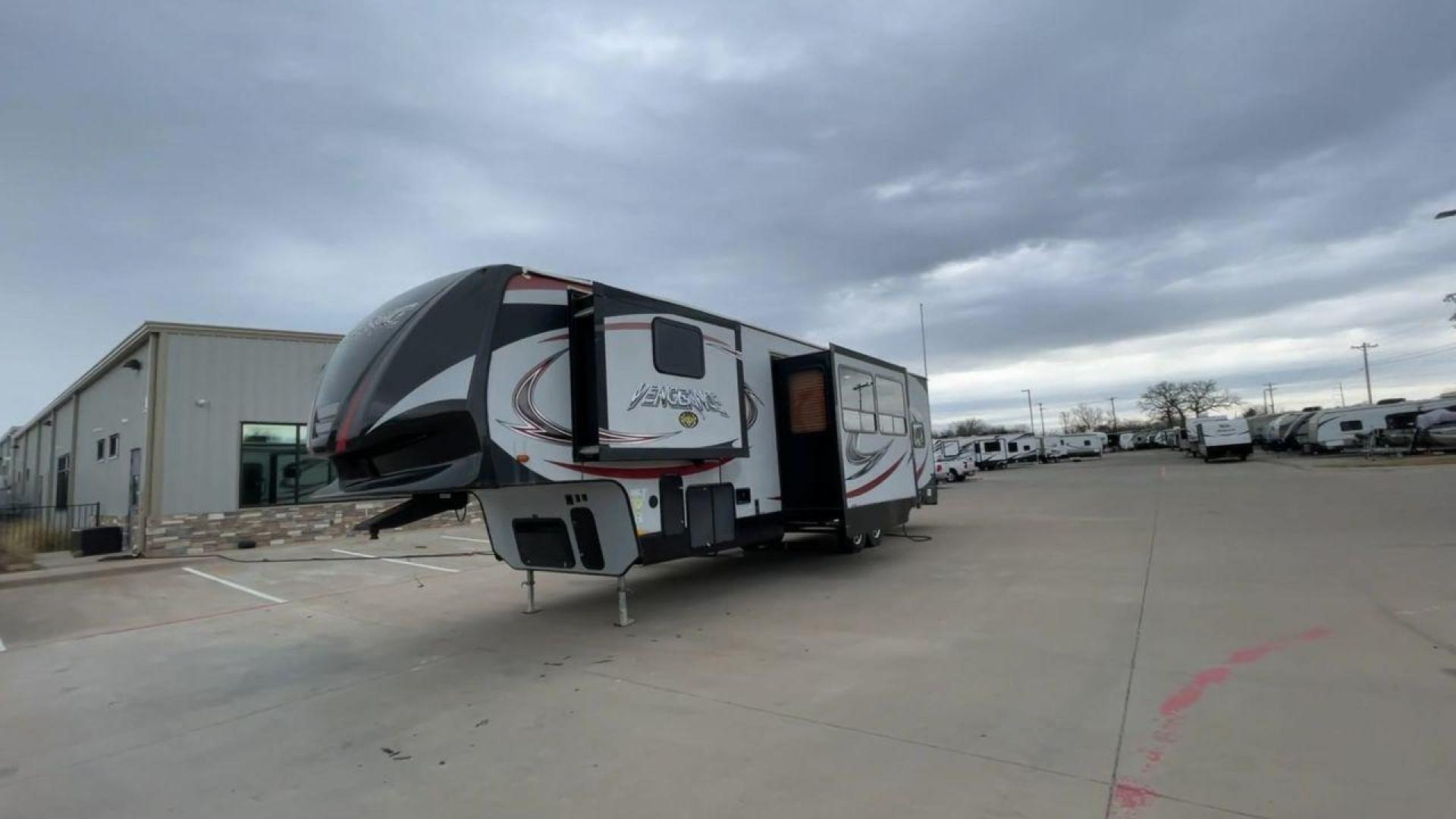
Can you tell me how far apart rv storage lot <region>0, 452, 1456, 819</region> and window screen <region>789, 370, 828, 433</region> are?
1.85 meters

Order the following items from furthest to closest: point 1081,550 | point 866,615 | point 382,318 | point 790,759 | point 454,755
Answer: point 1081,550 → point 866,615 → point 382,318 → point 454,755 → point 790,759

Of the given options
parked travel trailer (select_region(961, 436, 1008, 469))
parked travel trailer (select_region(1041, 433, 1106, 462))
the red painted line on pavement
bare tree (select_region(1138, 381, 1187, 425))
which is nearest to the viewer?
the red painted line on pavement

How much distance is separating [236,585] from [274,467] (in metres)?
6.38

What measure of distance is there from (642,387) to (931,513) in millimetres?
11741

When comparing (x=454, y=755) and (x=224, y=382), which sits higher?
(x=224, y=382)

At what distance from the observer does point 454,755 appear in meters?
3.66

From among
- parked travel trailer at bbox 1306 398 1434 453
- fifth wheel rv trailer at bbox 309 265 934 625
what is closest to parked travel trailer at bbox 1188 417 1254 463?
parked travel trailer at bbox 1306 398 1434 453

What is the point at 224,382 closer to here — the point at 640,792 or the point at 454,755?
the point at 454,755

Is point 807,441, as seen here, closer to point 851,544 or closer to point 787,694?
point 851,544

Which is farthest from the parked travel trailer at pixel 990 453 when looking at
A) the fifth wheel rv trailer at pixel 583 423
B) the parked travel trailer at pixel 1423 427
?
the fifth wheel rv trailer at pixel 583 423

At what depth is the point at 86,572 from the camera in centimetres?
1131

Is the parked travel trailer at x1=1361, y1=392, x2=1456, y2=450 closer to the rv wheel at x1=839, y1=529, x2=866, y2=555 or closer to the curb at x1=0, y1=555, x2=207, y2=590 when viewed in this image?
the rv wheel at x1=839, y1=529, x2=866, y2=555

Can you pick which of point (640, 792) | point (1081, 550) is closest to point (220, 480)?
point (640, 792)

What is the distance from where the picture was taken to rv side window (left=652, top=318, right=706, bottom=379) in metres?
6.03
